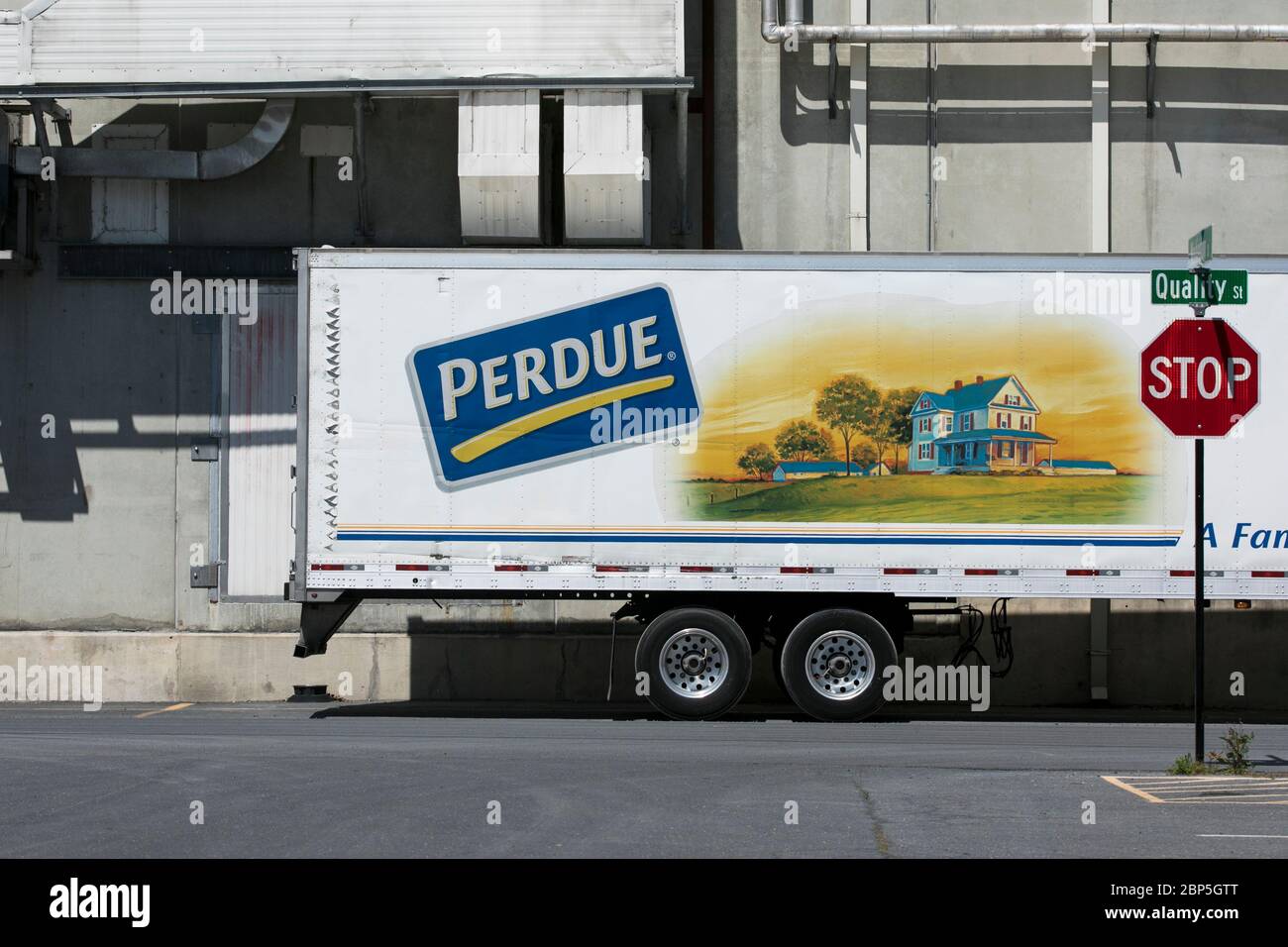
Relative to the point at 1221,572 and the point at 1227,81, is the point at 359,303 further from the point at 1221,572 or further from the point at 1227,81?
the point at 1227,81

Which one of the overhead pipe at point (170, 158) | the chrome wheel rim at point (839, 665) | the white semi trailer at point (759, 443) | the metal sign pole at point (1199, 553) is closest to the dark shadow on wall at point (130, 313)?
the overhead pipe at point (170, 158)

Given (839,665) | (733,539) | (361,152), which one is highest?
(361,152)

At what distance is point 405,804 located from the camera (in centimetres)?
1034

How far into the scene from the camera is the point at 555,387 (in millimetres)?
15945

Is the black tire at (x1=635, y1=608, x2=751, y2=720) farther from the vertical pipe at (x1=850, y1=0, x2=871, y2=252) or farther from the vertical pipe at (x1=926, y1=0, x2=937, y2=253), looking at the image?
the vertical pipe at (x1=926, y1=0, x2=937, y2=253)

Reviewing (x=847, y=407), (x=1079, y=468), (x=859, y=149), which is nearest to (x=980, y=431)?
(x=1079, y=468)

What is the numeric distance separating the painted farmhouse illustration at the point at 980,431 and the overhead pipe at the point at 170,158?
9115mm

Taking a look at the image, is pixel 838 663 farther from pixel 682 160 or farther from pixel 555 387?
pixel 682 160

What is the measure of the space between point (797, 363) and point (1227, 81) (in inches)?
340

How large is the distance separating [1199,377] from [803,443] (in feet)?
14.3

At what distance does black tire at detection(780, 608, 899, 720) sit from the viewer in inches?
623

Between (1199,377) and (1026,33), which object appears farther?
(1026,33)

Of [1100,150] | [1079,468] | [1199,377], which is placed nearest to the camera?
[1199,377]

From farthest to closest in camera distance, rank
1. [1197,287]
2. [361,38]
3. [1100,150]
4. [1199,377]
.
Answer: [1100,150] → [361,38] → [1199,377] → [1197,287]
